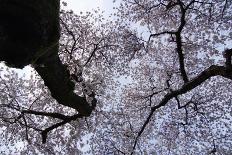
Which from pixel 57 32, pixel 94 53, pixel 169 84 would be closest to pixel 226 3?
pixel 169 84

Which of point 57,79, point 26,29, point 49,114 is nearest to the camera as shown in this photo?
point 26,29

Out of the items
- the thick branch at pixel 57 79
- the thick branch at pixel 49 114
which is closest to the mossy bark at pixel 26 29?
the thick branch at pixel 57 79

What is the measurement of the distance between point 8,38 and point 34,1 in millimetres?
889

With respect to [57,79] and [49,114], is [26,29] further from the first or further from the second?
[49,114]

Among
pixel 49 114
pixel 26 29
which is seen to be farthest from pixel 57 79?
pixel 49 114

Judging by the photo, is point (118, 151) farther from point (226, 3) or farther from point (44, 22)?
point (44, 22)

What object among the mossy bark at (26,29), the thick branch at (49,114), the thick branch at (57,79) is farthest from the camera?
the thick branch at (49,114)

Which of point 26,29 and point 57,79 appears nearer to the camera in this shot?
point 26,29

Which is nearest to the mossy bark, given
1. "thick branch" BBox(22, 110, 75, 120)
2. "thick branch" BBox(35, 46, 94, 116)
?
"thick branch" BBox(35, 46, 94, 116)

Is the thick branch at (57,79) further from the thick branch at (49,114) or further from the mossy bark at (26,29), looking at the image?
the thick branch at (49,114)

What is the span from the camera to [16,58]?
23.8 feet

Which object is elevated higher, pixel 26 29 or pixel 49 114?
pixel 49 114

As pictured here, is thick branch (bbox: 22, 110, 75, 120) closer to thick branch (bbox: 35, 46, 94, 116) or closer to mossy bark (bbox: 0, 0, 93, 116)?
thick branch (bbox: 35, 46, 94, 116)

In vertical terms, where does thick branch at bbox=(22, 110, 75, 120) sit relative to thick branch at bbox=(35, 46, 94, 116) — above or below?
above
